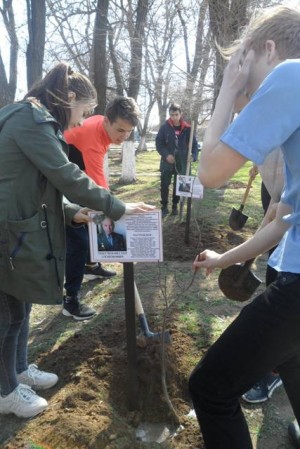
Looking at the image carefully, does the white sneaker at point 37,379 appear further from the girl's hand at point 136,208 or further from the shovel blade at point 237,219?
the shovel blade at point 237,219

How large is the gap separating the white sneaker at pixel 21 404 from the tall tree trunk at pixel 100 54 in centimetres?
811

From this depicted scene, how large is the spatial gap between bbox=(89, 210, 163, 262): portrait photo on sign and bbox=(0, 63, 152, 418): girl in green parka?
5 cm

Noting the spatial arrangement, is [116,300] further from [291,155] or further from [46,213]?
[291,155]

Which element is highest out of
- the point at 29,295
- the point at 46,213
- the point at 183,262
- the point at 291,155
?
the point at 291,155

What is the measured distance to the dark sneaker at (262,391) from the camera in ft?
7.52

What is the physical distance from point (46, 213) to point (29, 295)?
40 centimetres

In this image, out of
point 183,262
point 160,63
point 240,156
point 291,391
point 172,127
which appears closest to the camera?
point 240,156

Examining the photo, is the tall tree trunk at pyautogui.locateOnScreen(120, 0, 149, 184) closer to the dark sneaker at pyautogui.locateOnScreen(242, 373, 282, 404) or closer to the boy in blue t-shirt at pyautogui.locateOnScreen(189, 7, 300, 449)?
the dark sneaker at pyautogui.locateOnScreen(242, 373, 282, 404)

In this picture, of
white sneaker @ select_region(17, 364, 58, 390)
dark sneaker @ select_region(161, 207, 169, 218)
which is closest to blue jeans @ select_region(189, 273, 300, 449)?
white sneaker @ select_region(17, 364, 58, 390)

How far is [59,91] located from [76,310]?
6.48 feet

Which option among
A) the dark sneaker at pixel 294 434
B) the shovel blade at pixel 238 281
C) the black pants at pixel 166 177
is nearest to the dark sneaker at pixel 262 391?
the dark sneaker at pixel 294 434

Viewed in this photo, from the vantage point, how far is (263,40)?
120cm

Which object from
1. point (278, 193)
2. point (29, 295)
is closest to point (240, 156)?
point (278, 193)

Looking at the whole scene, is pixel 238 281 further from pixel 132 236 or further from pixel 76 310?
pixel 76 310
